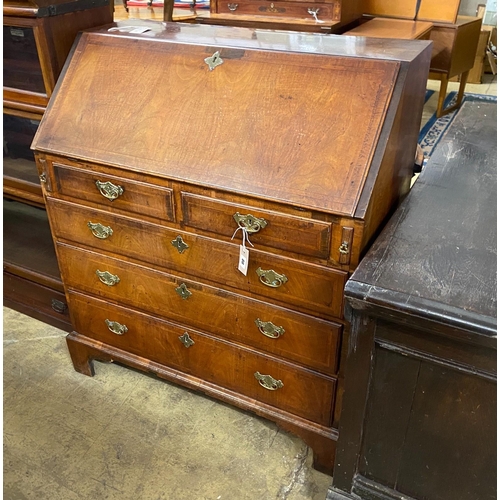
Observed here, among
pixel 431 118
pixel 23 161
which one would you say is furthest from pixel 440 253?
pixel 431 118

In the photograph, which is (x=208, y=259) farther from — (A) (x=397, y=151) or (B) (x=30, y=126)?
(B) (x=30, y=126)

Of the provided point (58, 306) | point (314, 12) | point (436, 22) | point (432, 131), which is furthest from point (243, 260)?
point (436, 22)

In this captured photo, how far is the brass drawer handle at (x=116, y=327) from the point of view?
175 centimetres

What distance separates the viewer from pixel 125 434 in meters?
1.72

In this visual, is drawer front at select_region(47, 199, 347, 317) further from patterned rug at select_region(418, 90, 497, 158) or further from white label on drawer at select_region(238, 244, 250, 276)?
patterned rug at select_region(418, 90, 497, 158)

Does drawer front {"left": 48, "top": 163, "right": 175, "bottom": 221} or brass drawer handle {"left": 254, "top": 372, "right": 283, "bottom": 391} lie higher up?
drawer front {"left": 48, "top": 163, "right": 175, "bottom": 221}

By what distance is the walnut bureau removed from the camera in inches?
47.5

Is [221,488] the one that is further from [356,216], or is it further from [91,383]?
[356,216]

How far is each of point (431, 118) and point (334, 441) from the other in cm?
342

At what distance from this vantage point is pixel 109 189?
143 centimetres

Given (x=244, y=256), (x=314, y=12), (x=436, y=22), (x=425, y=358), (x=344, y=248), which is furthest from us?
(x=436, y=22)

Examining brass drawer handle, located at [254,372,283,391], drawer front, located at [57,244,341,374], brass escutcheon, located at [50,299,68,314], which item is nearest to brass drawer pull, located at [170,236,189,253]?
drawer front, located at [57,244,341,374]

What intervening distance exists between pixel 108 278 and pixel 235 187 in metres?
0.63

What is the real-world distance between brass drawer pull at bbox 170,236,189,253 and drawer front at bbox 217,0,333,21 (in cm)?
244
